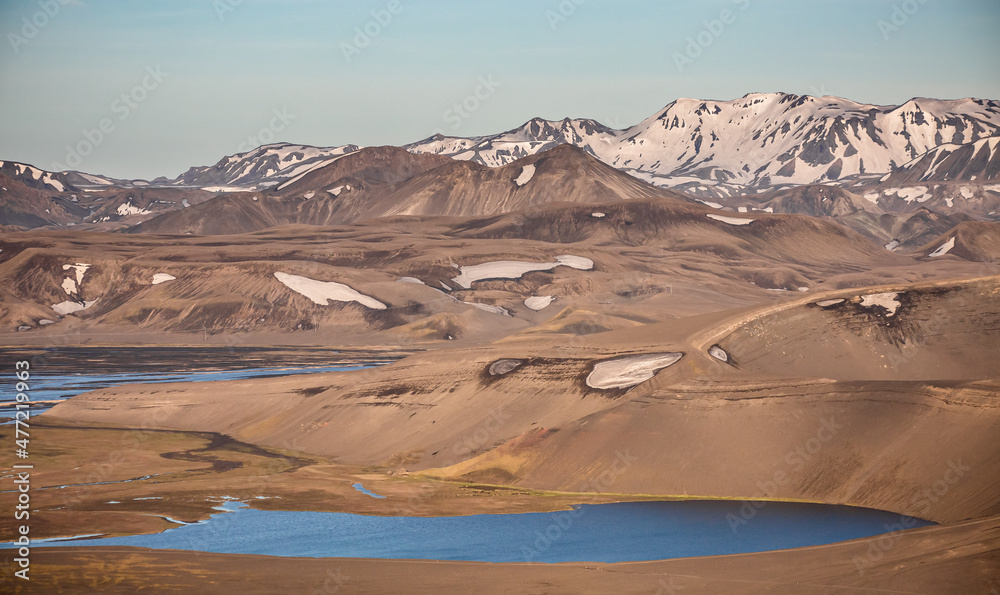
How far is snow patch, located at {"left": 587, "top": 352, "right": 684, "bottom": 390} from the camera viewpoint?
64938 millimetres

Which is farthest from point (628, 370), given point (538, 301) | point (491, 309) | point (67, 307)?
point (67, 307)

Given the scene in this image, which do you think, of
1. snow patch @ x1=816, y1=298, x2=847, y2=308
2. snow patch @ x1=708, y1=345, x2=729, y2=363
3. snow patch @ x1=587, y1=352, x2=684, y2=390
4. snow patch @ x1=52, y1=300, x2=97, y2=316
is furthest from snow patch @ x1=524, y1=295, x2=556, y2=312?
snow patch @ x1=587, y1=352, x2=684, y2=390

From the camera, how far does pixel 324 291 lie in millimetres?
186000

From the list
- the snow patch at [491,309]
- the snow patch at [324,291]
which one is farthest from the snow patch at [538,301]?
the snow patch at [324,291]

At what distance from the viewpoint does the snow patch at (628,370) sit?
64.9m

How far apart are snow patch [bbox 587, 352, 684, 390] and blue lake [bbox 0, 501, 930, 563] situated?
14.8m

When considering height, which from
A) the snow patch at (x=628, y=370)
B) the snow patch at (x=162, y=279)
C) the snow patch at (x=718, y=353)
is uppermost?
the snow patch at (x=718, y=353)

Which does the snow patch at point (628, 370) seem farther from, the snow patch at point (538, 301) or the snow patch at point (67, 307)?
the snow patch at point (67, 307)

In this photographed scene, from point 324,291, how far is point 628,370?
12448 cm

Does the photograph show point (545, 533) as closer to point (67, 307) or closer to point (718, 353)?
point (718, 353)

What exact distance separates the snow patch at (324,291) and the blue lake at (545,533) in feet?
431

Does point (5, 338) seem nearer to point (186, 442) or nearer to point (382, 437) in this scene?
point (186, 442)

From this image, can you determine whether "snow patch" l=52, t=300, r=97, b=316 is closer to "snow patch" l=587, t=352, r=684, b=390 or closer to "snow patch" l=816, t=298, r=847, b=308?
"snow patch" l=587, t=352, r=684, b=390

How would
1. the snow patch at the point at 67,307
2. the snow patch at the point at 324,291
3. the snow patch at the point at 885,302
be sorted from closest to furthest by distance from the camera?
the snow patch at the point at 885,302 → the snow patch at the point at 324,291 → the snow patch at the point at 67,307
